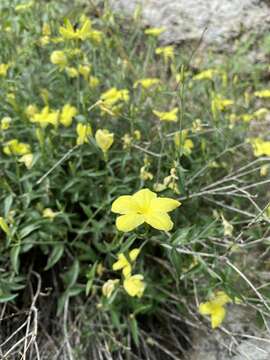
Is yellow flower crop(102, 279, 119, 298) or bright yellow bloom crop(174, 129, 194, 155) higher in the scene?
bright yellow bloom crop(174, 129, 194, 155)

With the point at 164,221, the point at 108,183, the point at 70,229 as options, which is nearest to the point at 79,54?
the point at 108,183

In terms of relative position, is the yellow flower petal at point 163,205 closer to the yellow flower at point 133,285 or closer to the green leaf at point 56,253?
the yellow flower at point 133,285

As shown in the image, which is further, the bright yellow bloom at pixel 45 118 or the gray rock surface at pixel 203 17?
the gray rock surface at pixel 203 17

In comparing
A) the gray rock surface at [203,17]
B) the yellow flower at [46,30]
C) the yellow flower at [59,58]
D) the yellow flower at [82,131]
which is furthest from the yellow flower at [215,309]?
the gray rock surface at [203,17]

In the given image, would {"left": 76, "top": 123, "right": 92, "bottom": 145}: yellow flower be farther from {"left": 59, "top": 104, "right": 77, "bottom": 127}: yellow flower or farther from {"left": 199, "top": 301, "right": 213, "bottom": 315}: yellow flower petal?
{"left": 199, "top": 301, "right": 213, "bottom": 315}: yellow flower petal

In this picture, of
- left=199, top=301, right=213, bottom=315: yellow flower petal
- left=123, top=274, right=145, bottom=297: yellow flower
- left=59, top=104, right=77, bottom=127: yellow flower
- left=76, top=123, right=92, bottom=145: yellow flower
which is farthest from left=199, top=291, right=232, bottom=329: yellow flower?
left=59, top=104, right=77, bottom=127: yellow flower

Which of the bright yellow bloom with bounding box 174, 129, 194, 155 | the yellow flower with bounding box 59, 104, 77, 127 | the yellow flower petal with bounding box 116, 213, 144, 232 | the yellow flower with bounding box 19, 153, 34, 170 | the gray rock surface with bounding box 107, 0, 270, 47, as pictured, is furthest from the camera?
the gray rock surface with bounding box 107, 0, 270, 47

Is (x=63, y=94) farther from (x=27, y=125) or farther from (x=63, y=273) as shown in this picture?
(x=63, y=273)
